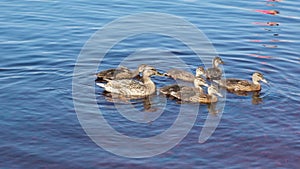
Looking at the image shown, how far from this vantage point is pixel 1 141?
31.3ft

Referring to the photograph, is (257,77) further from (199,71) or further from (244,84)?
(199,71)

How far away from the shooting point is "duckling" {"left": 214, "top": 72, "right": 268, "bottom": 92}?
465 inches

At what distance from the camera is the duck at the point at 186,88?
11.4 m

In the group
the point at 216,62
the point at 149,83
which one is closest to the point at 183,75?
the point at 216,62

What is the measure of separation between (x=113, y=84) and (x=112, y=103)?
55 cm

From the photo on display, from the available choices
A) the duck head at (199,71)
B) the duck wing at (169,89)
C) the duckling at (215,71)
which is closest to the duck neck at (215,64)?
the duckling at (215,71)

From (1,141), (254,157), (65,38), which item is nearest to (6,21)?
(65,38)

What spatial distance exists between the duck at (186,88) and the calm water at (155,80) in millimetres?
225

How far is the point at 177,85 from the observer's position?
11.7m

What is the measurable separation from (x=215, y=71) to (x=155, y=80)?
131 cm

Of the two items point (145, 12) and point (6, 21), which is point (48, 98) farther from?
point (145, 12)

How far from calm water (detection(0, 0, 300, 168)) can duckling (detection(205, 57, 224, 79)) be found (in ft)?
1.57

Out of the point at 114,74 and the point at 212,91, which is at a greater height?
the point at 114,74

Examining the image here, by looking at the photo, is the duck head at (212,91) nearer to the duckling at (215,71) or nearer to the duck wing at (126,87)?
the duckling at (215,71)
